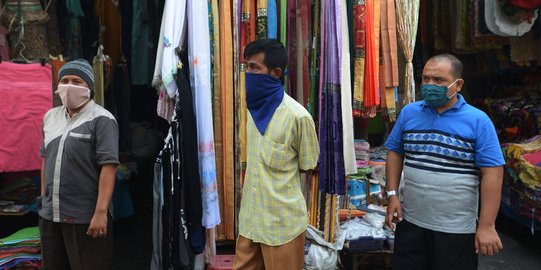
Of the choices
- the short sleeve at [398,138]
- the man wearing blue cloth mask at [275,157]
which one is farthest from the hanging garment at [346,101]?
the man wearing blue cloth mask at [275,157]

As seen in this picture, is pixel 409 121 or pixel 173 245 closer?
pixel 409 121

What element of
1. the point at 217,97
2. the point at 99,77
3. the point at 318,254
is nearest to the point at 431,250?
the point at 318,254

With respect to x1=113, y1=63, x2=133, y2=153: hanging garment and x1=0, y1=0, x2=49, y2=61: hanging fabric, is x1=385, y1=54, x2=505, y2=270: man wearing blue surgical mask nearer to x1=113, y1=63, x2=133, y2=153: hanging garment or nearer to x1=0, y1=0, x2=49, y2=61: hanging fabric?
x1=0, y1=0, x2=49, y2=61: hanging fabric

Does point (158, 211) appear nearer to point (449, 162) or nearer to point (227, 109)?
point (227, 109)

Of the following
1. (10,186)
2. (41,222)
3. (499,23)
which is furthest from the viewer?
A: (499,23)

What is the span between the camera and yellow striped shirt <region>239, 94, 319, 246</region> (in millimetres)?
2271

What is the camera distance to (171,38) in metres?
2.96

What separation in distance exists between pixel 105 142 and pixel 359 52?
2.00m

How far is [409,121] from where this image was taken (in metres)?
2.53

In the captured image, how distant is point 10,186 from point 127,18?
2081mm

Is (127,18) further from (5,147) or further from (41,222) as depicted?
(41,222)

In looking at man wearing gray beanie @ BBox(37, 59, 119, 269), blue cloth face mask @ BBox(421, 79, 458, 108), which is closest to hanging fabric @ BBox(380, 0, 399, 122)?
blue cloth face mask @ BBox(421, 79, 458, 108)

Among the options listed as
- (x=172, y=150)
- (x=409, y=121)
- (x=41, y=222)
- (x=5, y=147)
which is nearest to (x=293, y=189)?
(x=409, y=121)

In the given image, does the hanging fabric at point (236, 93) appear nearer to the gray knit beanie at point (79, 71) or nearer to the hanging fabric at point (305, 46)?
the hanging fabric at point (305, 46)
